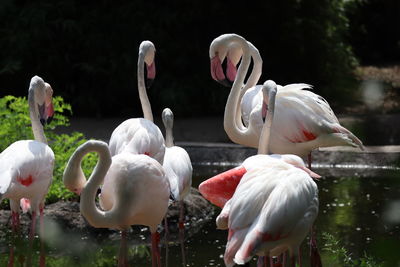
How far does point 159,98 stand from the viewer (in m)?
11.9

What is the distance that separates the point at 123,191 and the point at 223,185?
1.89ft

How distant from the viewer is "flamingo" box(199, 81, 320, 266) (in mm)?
4156

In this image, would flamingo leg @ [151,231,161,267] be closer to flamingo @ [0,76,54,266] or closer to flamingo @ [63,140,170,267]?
flamingo @ [63,140,170,267]

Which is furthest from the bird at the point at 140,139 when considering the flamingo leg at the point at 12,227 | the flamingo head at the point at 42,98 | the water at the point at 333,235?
the water at the point at 333,235

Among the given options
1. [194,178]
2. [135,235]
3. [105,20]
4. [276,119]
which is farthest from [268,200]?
[105,20]

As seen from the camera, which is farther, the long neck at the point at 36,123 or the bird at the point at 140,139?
the long neck at the point at 36,123

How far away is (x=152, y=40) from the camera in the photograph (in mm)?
12188

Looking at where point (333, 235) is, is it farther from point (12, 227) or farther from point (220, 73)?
point (12, 227)

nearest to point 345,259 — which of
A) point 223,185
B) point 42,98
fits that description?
point 223,185

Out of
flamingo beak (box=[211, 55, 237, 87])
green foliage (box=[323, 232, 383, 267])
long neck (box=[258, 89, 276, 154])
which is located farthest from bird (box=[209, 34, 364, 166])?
green foliage (box=[323, 232, 383, 267])

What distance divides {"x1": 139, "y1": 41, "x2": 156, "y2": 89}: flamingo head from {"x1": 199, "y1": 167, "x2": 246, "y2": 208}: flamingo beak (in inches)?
64.8

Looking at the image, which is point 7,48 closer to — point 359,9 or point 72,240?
point 72,240

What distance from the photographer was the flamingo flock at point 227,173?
423 cm

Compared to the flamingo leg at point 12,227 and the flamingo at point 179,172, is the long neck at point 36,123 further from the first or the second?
the flamingo at point 179,172
